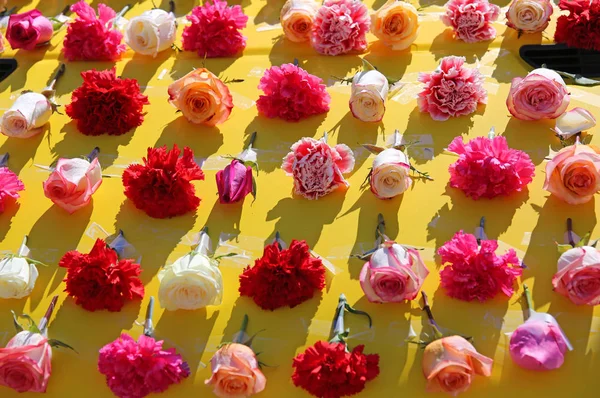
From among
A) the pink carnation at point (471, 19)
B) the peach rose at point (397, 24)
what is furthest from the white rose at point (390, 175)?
the pink carnation at point (471, 19)

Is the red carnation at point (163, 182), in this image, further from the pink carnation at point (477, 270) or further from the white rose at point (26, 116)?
the pink carnation at point (477, 270)

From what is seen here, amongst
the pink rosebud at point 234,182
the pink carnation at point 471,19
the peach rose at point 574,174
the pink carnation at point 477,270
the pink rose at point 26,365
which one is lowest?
the pink rose at point 26,365

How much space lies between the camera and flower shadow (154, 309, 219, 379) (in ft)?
7.39

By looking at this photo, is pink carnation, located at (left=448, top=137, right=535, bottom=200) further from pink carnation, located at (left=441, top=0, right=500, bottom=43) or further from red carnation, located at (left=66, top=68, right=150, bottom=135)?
red carnation, located at (left=66, top=68, right=150, bottom=135)

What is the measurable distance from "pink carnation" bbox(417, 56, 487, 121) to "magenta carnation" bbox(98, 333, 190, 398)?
1.19 meters

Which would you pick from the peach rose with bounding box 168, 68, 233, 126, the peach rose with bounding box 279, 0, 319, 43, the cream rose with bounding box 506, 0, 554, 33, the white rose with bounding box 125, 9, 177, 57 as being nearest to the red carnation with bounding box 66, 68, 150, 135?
the peach rose with bounding box 168, 68, 233, 126

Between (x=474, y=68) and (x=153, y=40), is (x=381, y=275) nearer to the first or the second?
(x=474, y=68)

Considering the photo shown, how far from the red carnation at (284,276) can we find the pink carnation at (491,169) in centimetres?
52

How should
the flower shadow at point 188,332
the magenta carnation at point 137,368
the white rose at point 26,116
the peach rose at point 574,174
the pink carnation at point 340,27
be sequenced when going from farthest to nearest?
the pink carnation at point 340,27
the white rose at point 26,116
the peach rose at point 574,174
the flower shadow at point 188,332
the magenta carnation at point 137,368

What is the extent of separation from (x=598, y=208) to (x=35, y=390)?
5.33 ft

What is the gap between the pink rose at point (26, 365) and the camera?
2.20 metres

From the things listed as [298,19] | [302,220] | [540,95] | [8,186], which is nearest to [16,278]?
[8,186]

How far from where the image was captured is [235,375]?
2088 millimetres

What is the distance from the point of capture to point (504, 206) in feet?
8.13
